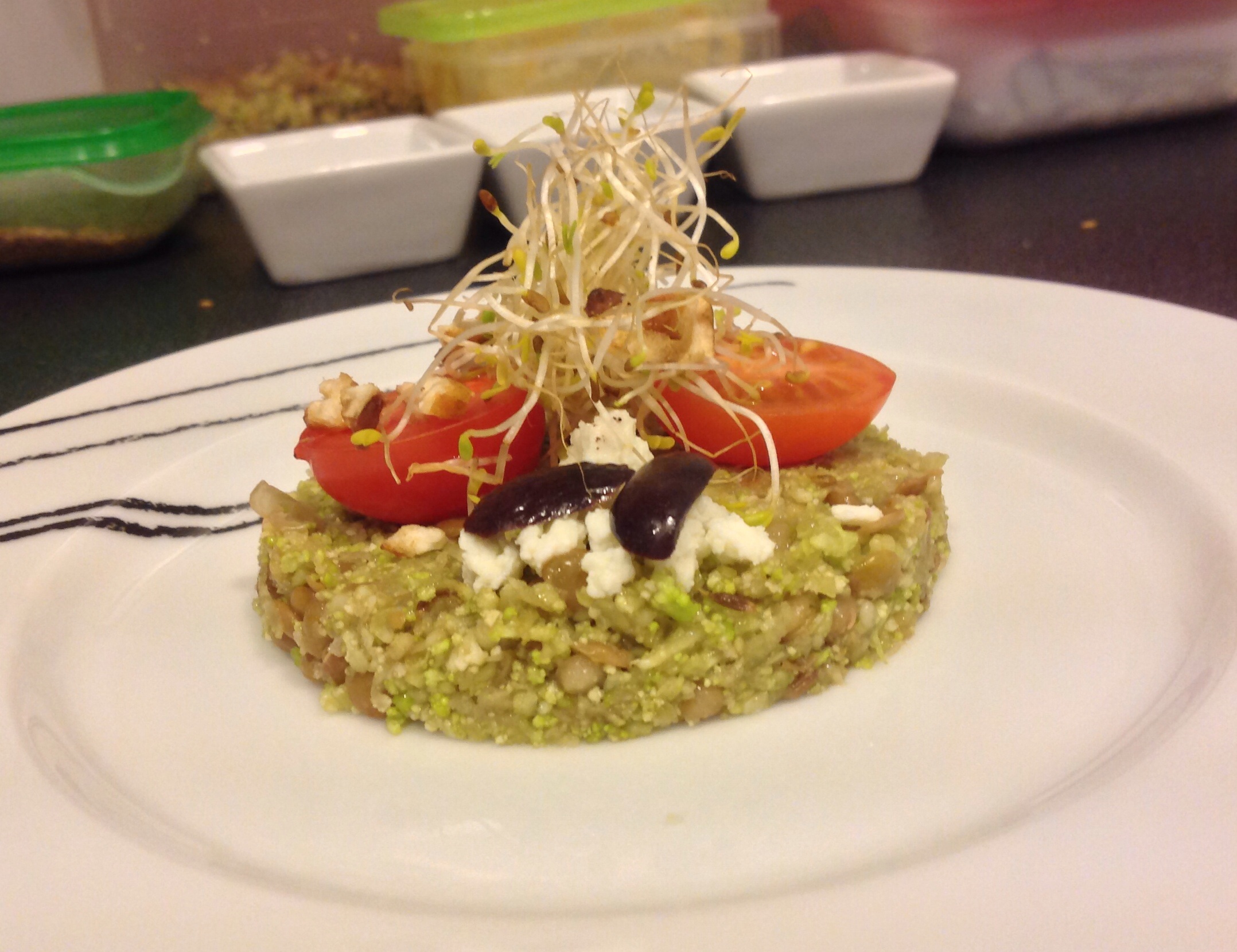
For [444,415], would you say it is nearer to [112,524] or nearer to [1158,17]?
[112,524]

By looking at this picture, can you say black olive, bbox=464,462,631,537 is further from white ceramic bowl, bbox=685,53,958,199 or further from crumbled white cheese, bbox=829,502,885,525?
white ceramic bowl, bbox=685,53,958,199

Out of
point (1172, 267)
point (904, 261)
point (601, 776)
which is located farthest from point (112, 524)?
point (1172, 267)

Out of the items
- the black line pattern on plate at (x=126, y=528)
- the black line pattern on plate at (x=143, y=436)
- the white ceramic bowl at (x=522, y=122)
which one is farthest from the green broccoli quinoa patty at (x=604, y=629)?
the white ceramic bowl at (x=522, y=122)

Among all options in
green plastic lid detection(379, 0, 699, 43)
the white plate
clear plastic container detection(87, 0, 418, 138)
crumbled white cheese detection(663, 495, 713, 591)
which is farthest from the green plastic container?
crumbled white cheese detection(663, 495, 713, 591)

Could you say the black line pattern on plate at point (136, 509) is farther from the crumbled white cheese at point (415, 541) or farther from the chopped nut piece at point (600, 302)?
the chopped nut piece at point (600, 302)

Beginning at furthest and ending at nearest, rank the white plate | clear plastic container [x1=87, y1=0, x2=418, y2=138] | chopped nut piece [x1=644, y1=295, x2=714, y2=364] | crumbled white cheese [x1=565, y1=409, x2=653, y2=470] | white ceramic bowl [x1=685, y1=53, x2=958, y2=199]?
clear plastic container [x1=87, y1=0, x2=418, y2=138], white ceramic bowl [x1=685, y1=53, x2=958, y2=199], chopped nut piece [x1=644, y1=295, x2=714, y2=364], crumbled white cheese [x1=565, y1=409, x2=653, y2=470], the white plate

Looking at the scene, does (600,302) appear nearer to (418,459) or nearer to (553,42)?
(418,459)
